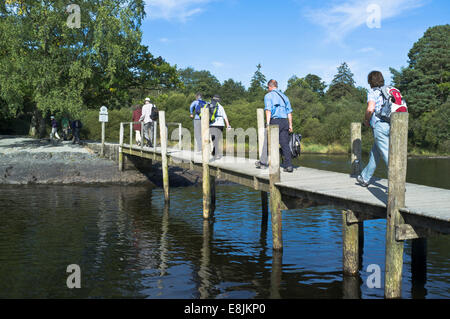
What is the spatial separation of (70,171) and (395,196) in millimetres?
20595

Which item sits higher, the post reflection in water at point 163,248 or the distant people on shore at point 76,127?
the distant people on shore at point 76,127

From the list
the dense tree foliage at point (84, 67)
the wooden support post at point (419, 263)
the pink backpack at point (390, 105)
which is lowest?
the wooden support post at point (419, 263)

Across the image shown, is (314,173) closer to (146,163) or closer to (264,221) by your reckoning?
(264,221)

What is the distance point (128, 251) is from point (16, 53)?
18390mm

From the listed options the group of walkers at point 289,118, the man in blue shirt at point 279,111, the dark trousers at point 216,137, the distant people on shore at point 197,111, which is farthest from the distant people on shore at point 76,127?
the man in blue shirt at point 279,111

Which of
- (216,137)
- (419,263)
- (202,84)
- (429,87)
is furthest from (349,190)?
(202,84)

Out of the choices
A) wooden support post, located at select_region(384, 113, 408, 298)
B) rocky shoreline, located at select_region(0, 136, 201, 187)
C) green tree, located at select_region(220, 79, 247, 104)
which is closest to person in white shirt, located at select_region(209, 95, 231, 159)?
wooden support post, located at select_region(384, 113, 408, 298)

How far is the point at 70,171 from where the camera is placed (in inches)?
973

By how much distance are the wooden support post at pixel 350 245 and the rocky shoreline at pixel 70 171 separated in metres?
16.4

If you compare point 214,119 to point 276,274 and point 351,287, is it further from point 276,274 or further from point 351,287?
point 351,287

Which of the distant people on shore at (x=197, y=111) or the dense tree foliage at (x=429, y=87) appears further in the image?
the dense tree foliage at (x=429, y=87)

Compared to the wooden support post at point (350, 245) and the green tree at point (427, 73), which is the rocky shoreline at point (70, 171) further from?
the green tree at point (427, 73)

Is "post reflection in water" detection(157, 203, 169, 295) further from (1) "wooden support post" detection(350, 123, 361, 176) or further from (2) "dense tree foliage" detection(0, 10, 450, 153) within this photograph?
(2) "dense tree foliage" detection(0, 10, 450, 153)

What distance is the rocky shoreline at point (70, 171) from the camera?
24031 millimetres
